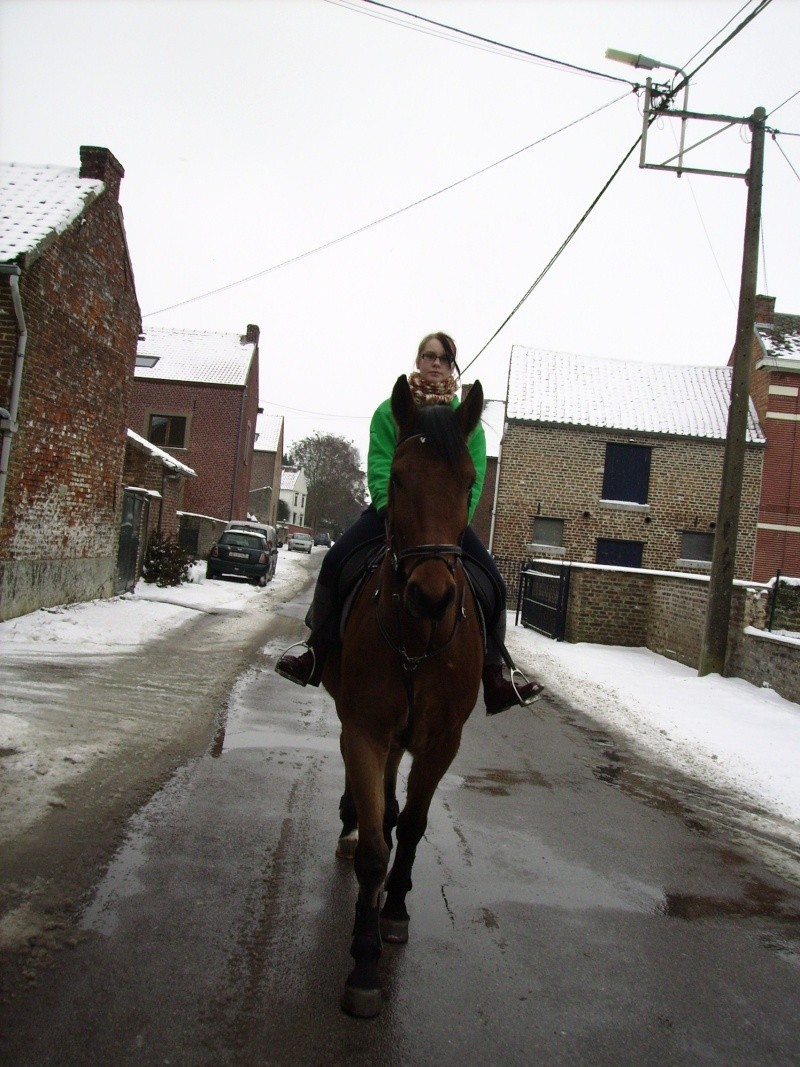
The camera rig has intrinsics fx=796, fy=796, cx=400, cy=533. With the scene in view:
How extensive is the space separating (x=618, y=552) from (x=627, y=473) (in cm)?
276

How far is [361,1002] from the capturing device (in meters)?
2.82

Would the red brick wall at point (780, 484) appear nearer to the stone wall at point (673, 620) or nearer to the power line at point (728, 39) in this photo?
the stone wall at point (673, 620)

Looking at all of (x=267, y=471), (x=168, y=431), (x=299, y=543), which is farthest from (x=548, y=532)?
(x=299, y=543)

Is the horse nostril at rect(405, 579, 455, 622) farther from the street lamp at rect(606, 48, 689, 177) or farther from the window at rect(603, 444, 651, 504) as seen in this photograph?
the window at rect(603, 444, 651, 504)

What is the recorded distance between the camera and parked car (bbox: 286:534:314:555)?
6266 centimetres

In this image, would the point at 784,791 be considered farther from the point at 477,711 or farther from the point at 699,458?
the point at 699,458

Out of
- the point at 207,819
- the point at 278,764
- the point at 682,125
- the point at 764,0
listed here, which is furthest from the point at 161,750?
the point at 682,125

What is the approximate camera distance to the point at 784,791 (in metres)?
6.56

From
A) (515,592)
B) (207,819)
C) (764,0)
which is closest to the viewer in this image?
(207,819)

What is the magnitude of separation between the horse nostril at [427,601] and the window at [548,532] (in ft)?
82.0

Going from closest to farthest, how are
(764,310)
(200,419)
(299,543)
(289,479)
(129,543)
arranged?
(129,543) < (764,310) < (200,419) < (299,543) < (289,479)

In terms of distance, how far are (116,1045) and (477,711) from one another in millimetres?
6862

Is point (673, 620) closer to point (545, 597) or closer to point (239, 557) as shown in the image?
point (545, 597)

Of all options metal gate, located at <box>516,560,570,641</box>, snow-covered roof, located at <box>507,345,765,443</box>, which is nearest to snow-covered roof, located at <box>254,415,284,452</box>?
snow-covered roof, located at <box>507,345,765,443</box>
